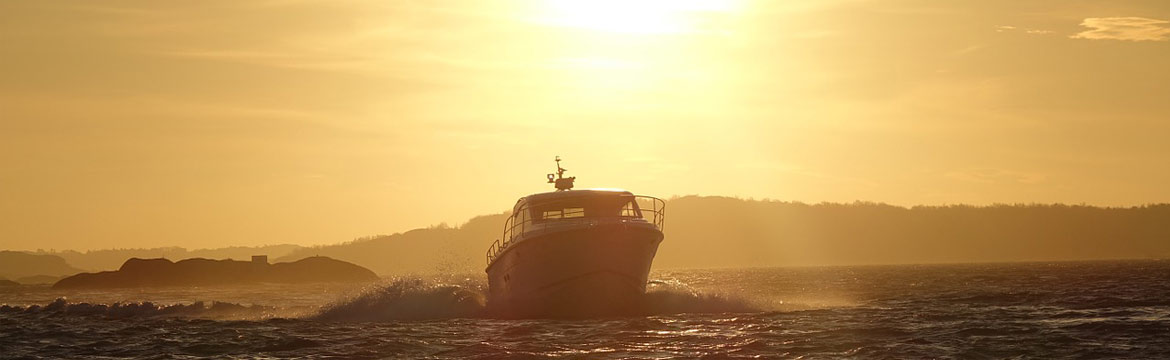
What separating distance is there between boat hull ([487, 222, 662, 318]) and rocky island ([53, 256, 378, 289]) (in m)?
94.5

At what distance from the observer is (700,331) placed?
98.9 feet

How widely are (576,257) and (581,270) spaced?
0.45m

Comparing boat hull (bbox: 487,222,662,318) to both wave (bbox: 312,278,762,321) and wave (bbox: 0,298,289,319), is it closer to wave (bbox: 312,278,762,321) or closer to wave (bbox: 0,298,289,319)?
wave (bbox: 312,278,762,321)

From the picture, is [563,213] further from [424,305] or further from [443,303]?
[424,305]

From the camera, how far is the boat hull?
33875mm

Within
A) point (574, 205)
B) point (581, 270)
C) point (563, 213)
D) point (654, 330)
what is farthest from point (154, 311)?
point (654, 330)

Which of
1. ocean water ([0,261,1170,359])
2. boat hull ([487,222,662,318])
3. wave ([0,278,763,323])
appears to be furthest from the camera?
wave ([0,278,763,323])

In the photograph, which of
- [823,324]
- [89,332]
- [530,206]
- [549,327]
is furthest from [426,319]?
[823,324]

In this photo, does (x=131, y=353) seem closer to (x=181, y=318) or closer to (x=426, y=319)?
(x=426, y=319)

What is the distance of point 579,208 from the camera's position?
3656 cm

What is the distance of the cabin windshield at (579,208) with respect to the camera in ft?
119

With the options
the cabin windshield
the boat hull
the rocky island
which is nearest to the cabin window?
the cabin windshield

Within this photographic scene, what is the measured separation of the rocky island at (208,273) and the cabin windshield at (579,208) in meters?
93.4

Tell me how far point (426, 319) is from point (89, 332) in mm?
10744
